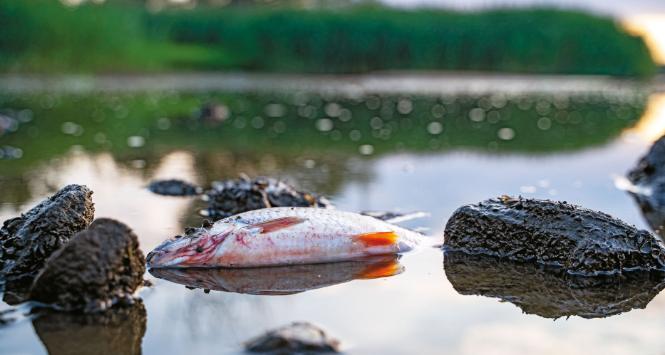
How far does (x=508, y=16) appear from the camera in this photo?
1130 inches

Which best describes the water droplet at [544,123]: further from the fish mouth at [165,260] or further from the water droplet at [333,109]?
the fish mouth at [165,260]

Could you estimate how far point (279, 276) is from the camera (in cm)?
391

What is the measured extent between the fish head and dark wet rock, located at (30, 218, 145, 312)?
0.54m

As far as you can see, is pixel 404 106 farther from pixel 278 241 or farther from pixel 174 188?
pixel 278 241

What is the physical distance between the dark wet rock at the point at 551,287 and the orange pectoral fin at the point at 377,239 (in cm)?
32

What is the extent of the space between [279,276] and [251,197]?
4.70 ft

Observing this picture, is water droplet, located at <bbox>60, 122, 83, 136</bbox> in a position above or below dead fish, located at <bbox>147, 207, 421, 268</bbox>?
below

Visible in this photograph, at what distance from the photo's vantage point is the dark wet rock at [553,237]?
402 centimetres

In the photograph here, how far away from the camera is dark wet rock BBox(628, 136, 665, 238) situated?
576 centimetres

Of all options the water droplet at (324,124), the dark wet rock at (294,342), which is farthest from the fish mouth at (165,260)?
the water droplet at (324,124)

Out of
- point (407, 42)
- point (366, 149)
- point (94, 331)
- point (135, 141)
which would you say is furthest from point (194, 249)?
point (407, 42)

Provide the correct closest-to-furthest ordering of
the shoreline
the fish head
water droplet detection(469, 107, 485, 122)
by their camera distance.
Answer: the fish head
water droplet detection(469, 107, 485, 122)
the shoreline

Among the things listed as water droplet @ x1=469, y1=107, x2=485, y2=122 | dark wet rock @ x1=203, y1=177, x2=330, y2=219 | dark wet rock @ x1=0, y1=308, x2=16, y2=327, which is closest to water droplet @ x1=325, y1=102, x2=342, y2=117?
water droplet @ x1=469, y1=107, x2=485, y2=122

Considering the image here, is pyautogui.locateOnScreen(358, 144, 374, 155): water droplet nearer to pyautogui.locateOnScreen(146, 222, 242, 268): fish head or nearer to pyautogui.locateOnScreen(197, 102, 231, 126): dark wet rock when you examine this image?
pyautogui.locateOnScreen(197, 102, 231, 126): dark wet rock
